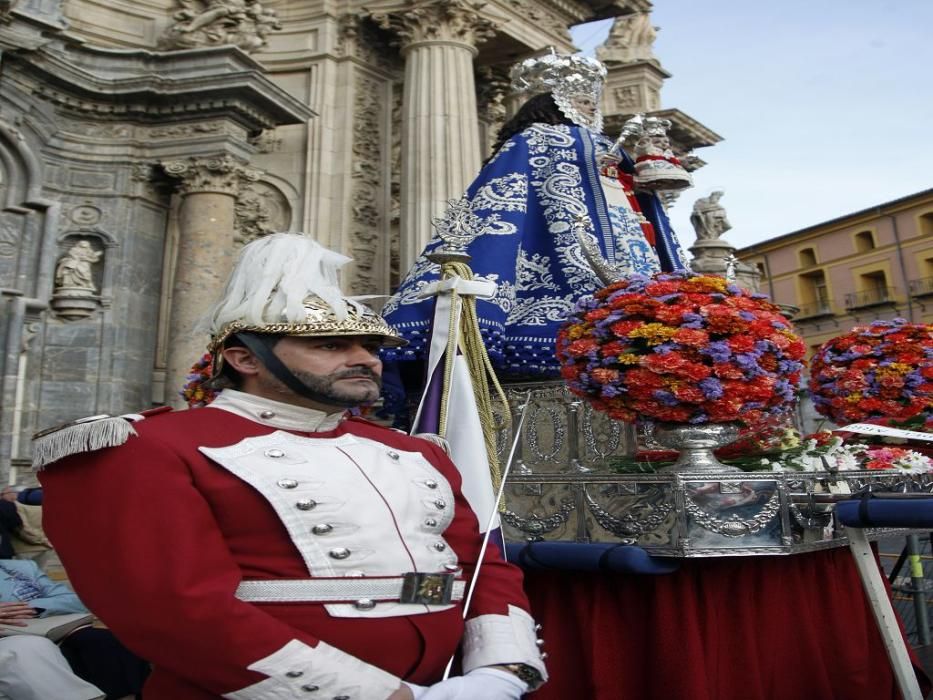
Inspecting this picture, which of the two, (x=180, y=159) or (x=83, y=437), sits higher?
(x=180, y=159)

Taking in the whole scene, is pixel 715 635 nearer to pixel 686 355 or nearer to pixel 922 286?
pixel 686 355

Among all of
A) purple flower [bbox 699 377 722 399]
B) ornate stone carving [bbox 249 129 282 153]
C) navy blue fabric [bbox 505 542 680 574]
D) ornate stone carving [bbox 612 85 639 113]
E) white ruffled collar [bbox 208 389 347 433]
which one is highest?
ornate stone carving [bbox 612 85 639 113]

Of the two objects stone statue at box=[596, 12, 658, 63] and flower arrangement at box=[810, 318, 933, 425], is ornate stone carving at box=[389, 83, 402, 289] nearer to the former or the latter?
flower arrangement at box=[810, 318, 933, 425]

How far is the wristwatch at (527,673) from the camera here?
7.13ft

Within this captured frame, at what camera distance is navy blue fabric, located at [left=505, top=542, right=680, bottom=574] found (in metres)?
3.33

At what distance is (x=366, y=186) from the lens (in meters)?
12.0

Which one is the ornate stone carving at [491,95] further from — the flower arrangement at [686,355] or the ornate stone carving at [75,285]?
the flower arrangement at [686,355]

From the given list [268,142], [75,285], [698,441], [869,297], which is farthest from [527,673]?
[869,297]

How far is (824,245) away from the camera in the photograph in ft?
132

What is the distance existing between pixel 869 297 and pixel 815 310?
2651 mm

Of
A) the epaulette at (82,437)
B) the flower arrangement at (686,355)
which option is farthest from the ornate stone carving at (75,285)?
the epaulette at (82,437)

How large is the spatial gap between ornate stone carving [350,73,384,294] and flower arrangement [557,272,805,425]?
827cm

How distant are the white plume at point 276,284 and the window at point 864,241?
4066 centimetres

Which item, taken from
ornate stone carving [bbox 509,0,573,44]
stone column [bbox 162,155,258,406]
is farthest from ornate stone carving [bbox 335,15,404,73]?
stone column [bbox 162,155,258,406]
